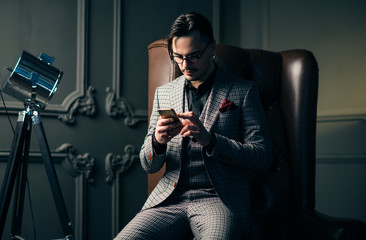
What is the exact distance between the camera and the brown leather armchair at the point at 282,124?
5.74 ft

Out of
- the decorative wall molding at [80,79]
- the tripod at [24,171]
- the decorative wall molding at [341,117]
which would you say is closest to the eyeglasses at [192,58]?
the tripod at [24,171]

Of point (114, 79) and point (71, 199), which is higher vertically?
point (114, 79)

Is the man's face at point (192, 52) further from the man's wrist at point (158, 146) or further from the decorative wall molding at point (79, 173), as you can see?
the decorative wall molding at point (79, 173)

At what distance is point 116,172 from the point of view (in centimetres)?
259

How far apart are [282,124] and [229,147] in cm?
64

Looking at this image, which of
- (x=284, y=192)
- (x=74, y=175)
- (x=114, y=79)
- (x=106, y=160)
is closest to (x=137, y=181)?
(x=106, y=160)

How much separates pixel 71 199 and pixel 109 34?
1104 mm

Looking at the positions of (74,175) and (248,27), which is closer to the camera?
(74,175)

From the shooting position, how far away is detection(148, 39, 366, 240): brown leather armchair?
1.75 metres

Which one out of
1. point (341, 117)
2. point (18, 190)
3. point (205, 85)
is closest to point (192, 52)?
point (205, 85)

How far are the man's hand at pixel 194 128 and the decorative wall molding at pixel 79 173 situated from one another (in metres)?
1.25

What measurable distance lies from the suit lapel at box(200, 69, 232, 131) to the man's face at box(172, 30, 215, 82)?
3.3 inches

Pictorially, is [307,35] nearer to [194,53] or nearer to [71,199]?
[194,53]

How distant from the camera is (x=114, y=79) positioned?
2.59 metres
